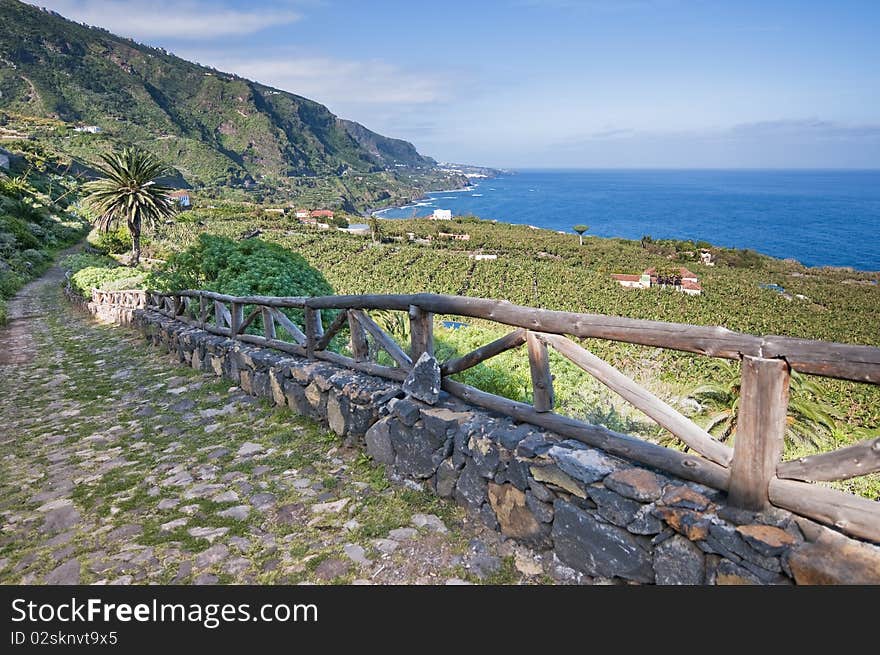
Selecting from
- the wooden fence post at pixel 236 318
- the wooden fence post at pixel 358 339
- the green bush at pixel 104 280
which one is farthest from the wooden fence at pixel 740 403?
the green bush at pixel 104 280

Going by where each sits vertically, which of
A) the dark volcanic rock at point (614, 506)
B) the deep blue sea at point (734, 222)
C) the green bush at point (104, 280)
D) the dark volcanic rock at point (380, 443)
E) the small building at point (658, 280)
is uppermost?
the dark volcanic rock at point (614, 506)

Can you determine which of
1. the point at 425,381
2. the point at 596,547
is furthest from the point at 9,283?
the point at 596,547

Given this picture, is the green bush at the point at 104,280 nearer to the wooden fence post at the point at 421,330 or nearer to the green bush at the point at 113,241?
the green bush at the point at 113,241

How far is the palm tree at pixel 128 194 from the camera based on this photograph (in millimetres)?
29375

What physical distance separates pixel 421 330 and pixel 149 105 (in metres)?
169

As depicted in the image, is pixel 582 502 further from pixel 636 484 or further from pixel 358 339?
pixel 358 339

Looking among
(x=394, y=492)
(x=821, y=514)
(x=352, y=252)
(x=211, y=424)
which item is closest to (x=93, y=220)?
(x=352, y=252)

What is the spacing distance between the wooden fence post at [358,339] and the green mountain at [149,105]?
86950 millimetres

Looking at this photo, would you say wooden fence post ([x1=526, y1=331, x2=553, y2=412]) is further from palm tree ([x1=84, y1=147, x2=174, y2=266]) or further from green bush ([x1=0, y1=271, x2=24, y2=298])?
palm tree ([x1=84, y1=147, x2=174, y2=266])

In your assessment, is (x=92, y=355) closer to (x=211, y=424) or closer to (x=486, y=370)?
(x=211, y=424)

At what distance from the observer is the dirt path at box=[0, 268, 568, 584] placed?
2.91 m

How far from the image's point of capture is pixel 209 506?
3674 millimetres

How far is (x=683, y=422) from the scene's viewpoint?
2453mm

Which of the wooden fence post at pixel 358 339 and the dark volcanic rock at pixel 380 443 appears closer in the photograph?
the dark volcanic rock at pixel 380 443
